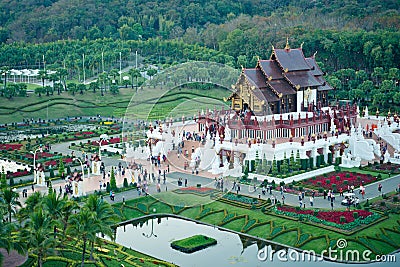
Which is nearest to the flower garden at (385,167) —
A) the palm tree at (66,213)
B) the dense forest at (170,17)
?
the palm tree at (66,213)

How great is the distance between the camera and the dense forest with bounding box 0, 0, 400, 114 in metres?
88.4

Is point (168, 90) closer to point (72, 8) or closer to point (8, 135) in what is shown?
point (8, 135)

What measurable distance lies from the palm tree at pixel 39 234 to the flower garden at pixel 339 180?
2237 centimetres

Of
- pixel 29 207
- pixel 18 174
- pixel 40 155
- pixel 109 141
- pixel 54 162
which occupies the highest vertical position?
pixel 29 207

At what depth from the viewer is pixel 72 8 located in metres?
140

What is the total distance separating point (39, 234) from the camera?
29375 millimetres

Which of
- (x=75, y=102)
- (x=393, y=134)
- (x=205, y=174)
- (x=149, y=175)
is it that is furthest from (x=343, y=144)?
(x=75, y=102)

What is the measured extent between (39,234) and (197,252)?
406 inches

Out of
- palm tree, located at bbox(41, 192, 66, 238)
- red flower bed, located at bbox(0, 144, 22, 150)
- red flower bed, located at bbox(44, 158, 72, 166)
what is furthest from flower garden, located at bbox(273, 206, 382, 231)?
red flower bed, located at bbox(0, 144, 22, 150)

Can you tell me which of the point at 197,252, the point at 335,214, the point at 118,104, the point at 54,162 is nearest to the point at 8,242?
the point at 197,252

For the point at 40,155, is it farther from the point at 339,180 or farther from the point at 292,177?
the point at 339,180

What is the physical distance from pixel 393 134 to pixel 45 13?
98.0 m

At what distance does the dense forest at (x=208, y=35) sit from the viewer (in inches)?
3482

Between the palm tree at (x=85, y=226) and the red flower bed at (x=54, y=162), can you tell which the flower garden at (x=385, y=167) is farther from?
the palm tree at (x=85, y=226)
